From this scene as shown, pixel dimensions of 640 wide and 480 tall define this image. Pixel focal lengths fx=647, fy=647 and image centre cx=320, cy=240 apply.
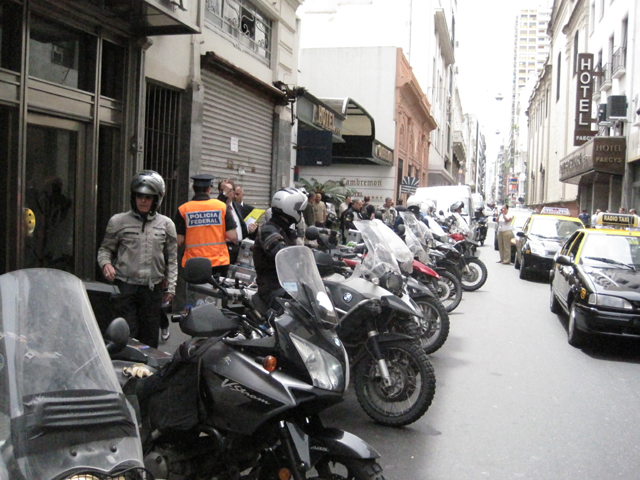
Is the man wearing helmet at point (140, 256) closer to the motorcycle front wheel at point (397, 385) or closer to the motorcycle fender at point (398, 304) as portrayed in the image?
the motorcycle front wheel at point (397, 385)

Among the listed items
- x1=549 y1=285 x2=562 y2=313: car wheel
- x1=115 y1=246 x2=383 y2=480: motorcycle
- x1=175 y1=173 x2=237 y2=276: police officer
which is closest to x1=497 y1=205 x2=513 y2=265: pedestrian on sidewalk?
x1=549 y1=285 x2=562 y2=313: car wheel

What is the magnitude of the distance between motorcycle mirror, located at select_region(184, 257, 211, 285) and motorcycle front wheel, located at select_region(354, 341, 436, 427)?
7.26ft

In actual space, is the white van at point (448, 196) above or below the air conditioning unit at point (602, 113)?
below

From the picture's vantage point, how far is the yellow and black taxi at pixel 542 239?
15.0 meters

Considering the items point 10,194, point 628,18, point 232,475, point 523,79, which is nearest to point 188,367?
point 232,475

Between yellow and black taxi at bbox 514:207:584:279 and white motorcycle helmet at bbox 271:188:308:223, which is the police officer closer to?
white motorcycle helmet at bbox 271:188:308:223

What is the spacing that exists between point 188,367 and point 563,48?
48476 mm

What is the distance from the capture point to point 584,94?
31078 millimetres

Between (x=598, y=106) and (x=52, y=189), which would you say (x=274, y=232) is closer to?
(x=52, y=189)

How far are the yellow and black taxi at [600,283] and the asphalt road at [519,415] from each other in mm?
425

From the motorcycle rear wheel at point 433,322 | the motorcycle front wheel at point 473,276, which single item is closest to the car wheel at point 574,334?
the motorcycle rear wheel at point 433,322

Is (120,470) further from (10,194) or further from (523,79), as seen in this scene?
(523,79)

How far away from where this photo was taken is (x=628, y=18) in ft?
82.4

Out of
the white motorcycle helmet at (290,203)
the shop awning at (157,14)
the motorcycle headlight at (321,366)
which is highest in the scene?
the shop awning at (157,14)
